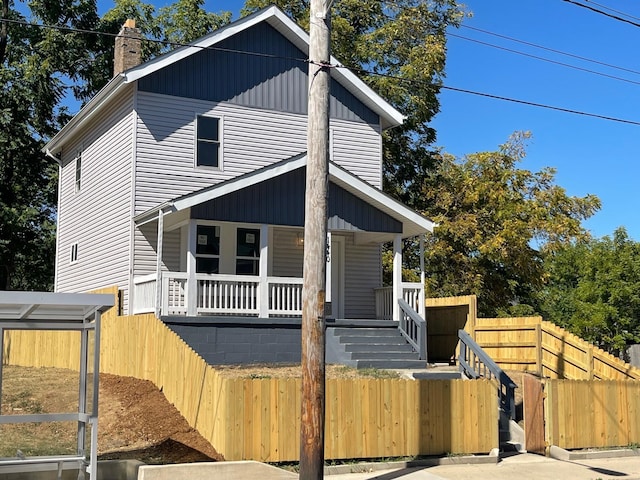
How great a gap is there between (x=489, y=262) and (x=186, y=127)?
14923mm

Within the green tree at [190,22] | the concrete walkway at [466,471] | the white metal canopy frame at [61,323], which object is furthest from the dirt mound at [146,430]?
the green tree at [190,22]

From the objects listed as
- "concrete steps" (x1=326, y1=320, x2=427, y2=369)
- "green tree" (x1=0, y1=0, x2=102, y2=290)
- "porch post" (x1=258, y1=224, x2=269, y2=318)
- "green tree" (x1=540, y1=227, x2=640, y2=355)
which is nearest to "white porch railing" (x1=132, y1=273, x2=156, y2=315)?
"porch post" (x1=258, y1=224, x2=269, y2=318)

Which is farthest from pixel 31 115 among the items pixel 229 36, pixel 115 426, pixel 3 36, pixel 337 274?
pixel 115 426

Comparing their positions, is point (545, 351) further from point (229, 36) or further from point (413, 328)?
point (229, 36)

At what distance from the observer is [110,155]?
2284 centimetres

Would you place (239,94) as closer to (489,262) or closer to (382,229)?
(382,229)

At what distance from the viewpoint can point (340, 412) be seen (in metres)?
12.9

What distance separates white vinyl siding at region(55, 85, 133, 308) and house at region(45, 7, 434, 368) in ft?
0.24

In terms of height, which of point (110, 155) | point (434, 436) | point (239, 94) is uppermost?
point (239, 94)

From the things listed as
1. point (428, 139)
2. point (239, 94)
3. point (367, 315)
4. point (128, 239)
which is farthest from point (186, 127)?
point (428, 139)

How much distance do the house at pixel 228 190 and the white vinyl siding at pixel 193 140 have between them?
1.2 inches

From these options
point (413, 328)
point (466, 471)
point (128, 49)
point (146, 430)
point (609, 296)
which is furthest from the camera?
point (609, 296)

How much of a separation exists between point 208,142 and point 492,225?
13.3 meters

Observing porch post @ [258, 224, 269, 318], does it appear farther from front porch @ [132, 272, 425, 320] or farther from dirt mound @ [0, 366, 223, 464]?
dirt mound @ [0, 366, 223, 464]
